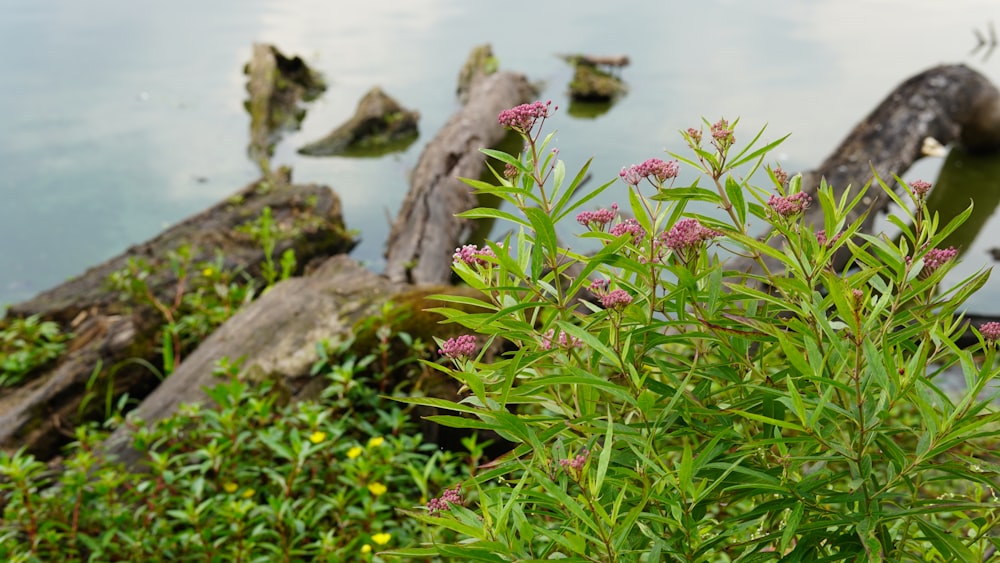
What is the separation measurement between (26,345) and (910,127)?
4.19 m

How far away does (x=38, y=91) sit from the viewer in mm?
5793

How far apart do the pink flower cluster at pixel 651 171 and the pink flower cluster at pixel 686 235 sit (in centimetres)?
5

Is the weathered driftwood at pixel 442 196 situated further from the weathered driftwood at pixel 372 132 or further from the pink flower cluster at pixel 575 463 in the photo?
the pink flower cluster at pixel 575 463

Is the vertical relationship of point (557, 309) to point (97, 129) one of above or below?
above

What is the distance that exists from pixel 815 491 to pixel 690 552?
0.13 meters

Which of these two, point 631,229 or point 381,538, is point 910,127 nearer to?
point 381,538

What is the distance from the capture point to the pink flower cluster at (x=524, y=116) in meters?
0.77

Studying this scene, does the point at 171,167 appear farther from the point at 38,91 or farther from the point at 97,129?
the point at 38,91

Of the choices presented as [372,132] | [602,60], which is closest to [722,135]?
[372,132]

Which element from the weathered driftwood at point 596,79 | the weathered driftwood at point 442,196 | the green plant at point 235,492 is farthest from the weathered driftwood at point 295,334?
the weathered driftwood at point 596,79

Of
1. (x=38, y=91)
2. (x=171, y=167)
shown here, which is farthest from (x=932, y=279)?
(x=38, y=91)

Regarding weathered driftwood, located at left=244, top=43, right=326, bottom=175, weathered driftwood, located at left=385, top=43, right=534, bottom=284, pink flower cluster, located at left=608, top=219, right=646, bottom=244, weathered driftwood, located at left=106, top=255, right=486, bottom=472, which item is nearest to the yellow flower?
weathered driftwood, located at left=106, top=255, right=486, bottom=472

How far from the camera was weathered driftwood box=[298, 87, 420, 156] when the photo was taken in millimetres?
5383

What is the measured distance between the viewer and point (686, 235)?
2.51ft
